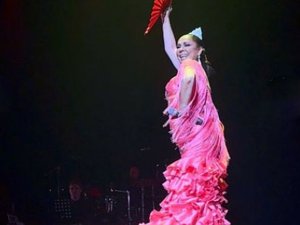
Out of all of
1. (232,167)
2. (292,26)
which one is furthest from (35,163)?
(292,26)

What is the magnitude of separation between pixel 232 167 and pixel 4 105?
5.19 feet

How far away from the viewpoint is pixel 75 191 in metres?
3.53

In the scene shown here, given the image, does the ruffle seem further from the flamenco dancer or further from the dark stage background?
the dark stage background

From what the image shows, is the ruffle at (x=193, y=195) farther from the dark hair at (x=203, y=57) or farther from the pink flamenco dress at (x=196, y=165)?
the dark hair at (x=203, y=57)

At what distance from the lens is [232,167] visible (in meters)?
3.19

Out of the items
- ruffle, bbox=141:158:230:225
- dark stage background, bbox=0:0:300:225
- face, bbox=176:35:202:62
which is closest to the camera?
ruffle, bbox=141:158:230:225

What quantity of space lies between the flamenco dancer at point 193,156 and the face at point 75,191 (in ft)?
4.58

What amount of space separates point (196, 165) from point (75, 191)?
5.26ft

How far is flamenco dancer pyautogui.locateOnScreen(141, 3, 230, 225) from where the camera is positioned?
2.12 m

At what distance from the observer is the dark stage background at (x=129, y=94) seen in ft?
10.5

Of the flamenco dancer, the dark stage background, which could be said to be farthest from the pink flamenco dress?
the dark stage background

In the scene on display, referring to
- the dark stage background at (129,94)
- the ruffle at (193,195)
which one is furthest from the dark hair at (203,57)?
the dark stage background at (129,94)

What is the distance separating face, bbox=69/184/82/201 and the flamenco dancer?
1.40m

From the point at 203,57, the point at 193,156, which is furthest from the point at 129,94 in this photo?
the point at 193,156
